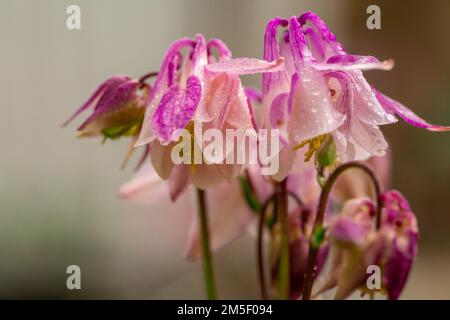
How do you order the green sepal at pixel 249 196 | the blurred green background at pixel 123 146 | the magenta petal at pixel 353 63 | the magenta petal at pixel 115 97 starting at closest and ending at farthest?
the magenta petal at pixel 353 63, the magenta petal at pixel 115 97, the green sepal at pixel 249 196, the blurred green background at pixel 123 146

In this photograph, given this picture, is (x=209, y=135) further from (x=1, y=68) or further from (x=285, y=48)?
(x=1, y=68)

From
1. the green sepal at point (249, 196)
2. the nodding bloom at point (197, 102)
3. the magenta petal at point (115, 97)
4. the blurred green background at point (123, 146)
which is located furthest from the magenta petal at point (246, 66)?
the blurred green background at point (123, 146)

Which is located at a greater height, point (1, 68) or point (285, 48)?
point (285, 48)

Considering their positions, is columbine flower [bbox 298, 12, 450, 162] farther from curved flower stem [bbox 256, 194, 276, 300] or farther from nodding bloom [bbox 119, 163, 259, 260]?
nodding bloom [bbox 119, 163, 259, 260]

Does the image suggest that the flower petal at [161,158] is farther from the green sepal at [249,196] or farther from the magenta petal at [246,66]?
the green sepal at [249,196]

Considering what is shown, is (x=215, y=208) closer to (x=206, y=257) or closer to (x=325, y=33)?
(x=206, y=257)

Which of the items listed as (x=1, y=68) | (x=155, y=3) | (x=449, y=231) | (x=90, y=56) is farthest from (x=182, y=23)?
(x=449, y=231)
